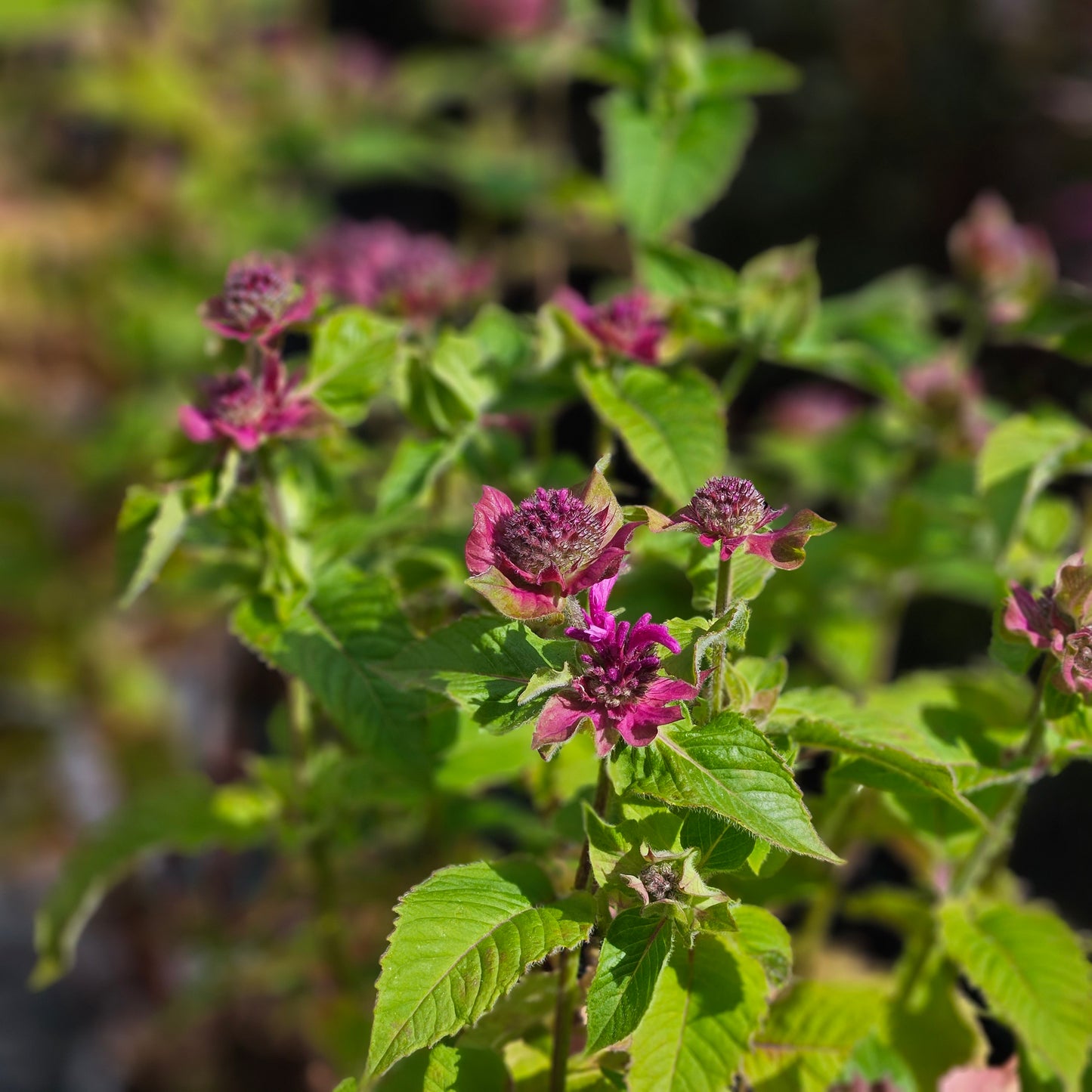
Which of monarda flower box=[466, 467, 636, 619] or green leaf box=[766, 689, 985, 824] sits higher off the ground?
monarda flower box=[466, 467, 636, 619]

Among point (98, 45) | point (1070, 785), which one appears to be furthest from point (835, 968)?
point (98, 45)

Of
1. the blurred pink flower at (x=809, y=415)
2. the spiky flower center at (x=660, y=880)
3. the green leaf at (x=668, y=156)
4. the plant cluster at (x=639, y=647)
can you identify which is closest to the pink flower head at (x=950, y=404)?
the plant cluster at (x=639, y=647)

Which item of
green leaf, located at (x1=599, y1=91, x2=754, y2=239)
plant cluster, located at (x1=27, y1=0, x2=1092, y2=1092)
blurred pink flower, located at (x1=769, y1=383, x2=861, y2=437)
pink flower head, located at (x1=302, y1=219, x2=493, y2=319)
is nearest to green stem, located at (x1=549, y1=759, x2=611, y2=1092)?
plant cluster, located at (x1=27, y1=0, x2=1092, y2=1092)

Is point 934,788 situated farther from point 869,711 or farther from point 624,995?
point 624,995

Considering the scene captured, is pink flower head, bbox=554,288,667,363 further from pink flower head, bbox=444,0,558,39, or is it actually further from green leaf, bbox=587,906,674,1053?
pink flower head, bbox=444,0,558,39

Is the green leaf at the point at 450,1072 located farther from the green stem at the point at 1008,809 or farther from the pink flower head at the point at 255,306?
the pink flower head at the point at 255,306

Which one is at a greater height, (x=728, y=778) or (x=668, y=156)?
(x=668, y=156)

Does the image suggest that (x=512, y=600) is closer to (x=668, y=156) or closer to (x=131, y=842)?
(x=131, y=842)

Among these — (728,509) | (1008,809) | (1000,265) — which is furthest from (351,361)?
(1000,265)
